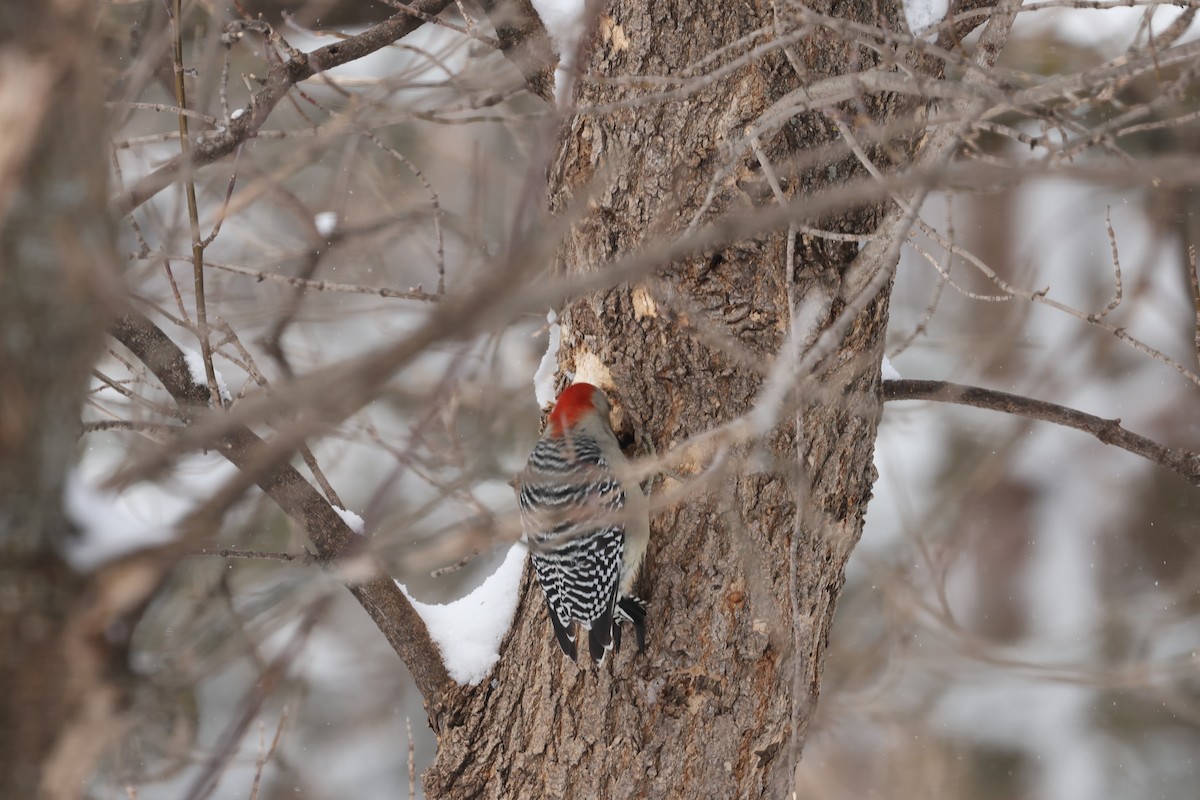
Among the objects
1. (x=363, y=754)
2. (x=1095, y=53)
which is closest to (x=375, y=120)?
(x=1095, y=53)

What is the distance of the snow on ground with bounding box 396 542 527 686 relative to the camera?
2375 millimetres

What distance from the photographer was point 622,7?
205 centimetres

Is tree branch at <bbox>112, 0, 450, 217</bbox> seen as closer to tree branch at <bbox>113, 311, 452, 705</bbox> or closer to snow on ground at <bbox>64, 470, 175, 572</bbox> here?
tree branch at <bbox>113, 311, 452, 705</bbox>

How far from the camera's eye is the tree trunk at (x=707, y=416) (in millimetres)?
2021

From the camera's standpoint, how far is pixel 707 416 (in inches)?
83.7

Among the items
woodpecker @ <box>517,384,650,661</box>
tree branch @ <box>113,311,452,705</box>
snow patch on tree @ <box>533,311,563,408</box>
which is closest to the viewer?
tree branch @ <box>113,311,452,705</box>

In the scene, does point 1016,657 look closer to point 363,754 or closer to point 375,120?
point 363,754

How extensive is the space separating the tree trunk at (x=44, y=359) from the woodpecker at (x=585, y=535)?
52.4 inches

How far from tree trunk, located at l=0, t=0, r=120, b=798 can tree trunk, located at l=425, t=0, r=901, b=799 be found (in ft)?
4.17

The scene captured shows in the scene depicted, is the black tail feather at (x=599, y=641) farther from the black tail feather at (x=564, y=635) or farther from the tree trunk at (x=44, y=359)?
the tree trunk at (x=44, y=359)

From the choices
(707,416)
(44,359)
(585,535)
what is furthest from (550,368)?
(44,359)

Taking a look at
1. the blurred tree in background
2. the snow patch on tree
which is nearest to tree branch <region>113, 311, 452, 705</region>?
the blurred tree in background

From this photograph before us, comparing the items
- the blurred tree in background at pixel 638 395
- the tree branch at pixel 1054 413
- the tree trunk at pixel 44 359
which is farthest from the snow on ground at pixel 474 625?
the tree trunk at pixel 44 359

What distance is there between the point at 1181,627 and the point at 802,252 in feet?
15.7
